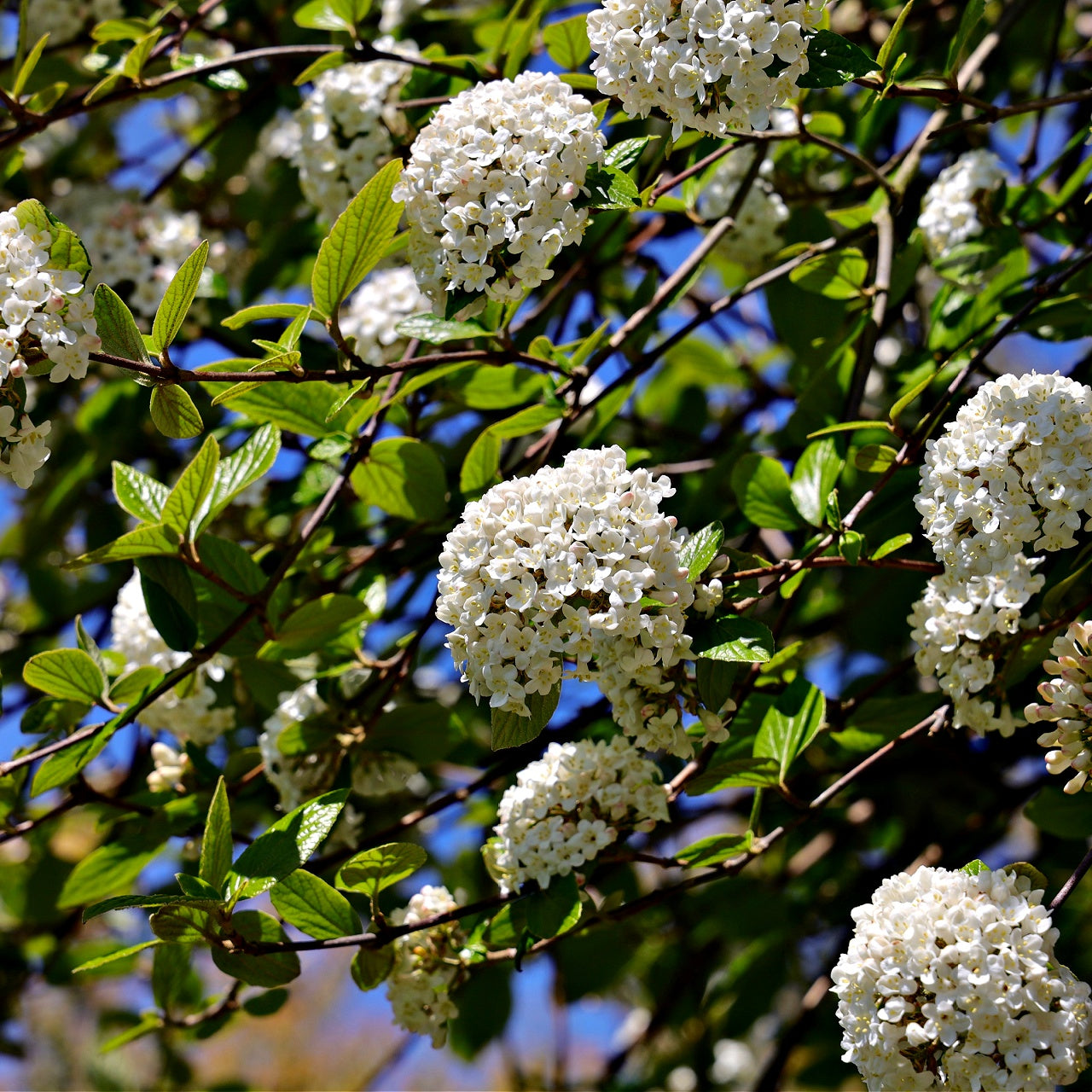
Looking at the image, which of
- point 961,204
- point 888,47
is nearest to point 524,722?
point 888,47

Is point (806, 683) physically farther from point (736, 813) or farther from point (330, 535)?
point (736, 813)

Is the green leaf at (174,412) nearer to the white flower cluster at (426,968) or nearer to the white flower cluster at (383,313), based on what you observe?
the white flower cluster at (426,968)

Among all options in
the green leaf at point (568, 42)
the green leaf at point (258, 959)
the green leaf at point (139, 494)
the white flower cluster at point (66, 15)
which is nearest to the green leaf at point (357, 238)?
A: the green leaf at point (139, 494)

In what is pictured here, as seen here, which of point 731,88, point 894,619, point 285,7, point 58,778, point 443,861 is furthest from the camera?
point 443,861

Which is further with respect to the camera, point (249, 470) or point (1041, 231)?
point (1041, 231)

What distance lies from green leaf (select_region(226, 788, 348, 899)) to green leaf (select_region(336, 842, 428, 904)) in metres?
0.07

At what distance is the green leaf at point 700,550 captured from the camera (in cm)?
157

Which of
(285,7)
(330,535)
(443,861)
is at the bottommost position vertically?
(443,861)

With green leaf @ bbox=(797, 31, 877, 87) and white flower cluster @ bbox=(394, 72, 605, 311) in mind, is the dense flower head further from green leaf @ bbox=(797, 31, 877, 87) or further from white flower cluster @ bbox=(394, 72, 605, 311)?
white flower cluster @ bbox=(394, 72, 605, 311)

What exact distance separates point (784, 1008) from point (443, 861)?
7.22 ft

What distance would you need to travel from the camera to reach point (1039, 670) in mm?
2068

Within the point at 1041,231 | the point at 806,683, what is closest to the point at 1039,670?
the point at 806,683

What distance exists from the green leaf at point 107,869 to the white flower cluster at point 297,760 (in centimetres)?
32

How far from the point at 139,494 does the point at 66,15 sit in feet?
6.28
